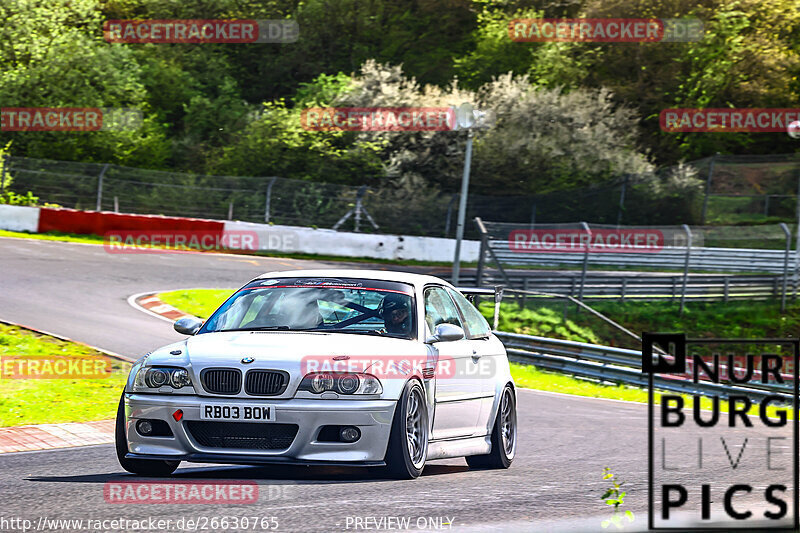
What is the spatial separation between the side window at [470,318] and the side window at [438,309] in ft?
0.28

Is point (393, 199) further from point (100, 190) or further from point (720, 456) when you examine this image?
point (720, 456)

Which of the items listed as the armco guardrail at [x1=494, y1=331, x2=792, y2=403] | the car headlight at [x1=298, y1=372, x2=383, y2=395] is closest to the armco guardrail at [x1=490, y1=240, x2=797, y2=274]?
the armco guardrail at [x1=494, y1=331, x2=792, y2=403]

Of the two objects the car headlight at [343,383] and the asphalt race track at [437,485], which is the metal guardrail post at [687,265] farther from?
the car headlight at [343,383]

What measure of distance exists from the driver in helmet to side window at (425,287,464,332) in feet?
0.80

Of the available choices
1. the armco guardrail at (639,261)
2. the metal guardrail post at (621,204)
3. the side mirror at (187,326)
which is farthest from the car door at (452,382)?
the metal guardrail post at (621,204)

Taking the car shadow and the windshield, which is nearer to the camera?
the car shadow

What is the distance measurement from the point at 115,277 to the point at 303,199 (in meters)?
11.3

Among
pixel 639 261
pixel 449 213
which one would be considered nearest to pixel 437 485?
pixel 639 261

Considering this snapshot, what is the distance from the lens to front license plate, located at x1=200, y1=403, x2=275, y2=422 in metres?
7.14

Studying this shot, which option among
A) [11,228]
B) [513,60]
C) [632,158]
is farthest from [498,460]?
[513,60]

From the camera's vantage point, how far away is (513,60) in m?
51.2

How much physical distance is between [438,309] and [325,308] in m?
1.03

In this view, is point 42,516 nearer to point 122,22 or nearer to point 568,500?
point 568,500

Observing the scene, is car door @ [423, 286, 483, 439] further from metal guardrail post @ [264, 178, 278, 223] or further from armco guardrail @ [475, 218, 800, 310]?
metal guardrail post @ [264, 178, 278, 223]
